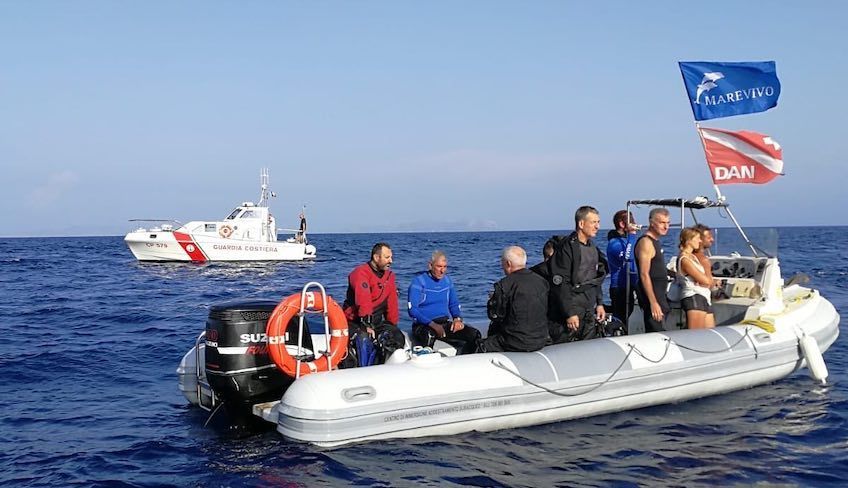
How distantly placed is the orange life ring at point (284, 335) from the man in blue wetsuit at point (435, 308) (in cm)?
104

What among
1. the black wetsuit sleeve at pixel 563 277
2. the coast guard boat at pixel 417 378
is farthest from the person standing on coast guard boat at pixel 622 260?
the black wetsuit sleeve at pixel 563 277

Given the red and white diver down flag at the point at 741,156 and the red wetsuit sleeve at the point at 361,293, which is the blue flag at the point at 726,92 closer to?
the red and white diver down flag at the point at 741,156

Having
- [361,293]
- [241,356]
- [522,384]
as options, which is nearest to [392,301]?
[361,293]

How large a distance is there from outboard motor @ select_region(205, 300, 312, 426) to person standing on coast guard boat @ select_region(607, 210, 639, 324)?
3.58 m

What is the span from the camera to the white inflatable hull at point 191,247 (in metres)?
32.2

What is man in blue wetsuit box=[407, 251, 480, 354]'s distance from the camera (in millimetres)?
6660

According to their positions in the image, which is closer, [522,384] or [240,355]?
[240,355]

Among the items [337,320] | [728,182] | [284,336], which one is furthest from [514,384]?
[728,182]

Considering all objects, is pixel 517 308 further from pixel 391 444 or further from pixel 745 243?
pixel 745 243

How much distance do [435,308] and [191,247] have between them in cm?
2760

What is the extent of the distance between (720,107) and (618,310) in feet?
9.47

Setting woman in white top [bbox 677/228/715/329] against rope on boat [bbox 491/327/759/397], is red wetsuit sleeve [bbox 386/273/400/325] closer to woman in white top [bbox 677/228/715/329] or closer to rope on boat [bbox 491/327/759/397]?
rope on boat [bbox 491/327/759/397]

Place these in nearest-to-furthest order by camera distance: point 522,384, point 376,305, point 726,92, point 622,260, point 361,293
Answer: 1. point 522,384
2. point 361,293
3. point 376,305
4. point 622,260
5. point 726,92

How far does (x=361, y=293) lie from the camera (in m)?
6.45
